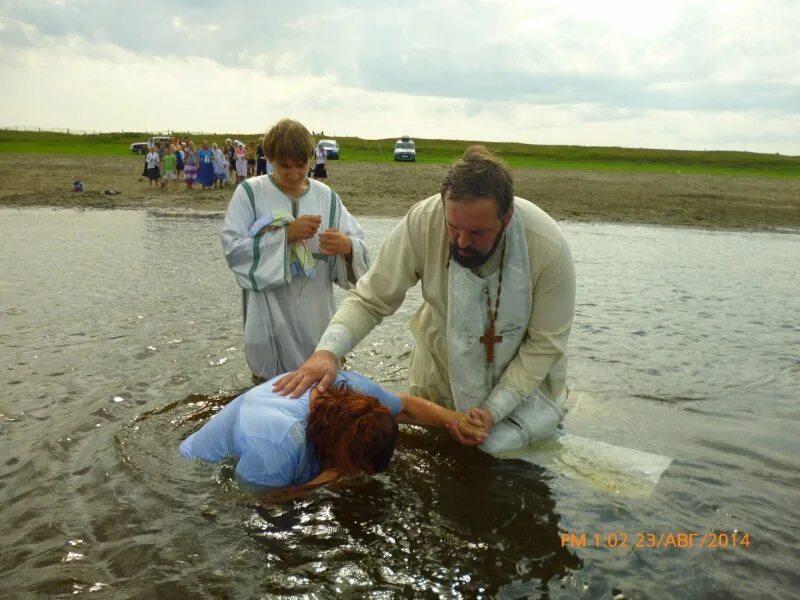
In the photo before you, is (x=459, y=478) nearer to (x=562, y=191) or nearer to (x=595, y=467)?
(x=595, y=467)

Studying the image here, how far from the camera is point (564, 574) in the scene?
337cm

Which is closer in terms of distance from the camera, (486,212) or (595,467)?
(486,212)

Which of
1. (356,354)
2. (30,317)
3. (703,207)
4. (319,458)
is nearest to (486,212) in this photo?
(319,458)

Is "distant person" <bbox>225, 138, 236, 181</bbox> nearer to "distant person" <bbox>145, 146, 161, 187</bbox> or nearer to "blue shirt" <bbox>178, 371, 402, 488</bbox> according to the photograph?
"distant person" <bbox>145, 146, 161, 187</bbox>

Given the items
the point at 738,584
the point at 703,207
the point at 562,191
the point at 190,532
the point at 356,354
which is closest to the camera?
the point at 738,584

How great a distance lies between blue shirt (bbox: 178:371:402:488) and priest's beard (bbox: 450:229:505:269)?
91 cm

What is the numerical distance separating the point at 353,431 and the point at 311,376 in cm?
47

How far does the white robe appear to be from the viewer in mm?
5223

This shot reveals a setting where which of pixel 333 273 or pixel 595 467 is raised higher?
A: pixel 333 273

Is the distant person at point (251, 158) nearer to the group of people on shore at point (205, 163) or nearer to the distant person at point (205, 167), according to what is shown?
the group of people on shore at point (205, 163)

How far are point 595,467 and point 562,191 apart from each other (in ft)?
74.4

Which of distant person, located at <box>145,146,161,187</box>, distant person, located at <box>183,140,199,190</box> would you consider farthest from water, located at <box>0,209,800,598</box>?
distant person, located at <box>145,146,161,187</box>

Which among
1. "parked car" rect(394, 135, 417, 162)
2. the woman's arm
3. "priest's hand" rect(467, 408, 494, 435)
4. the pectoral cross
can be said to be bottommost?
the woman's arm

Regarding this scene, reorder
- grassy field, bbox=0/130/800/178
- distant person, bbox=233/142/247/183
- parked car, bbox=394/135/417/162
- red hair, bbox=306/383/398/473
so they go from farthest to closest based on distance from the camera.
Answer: grassy field, bbox=0/130/800/178, parked car, bbox=394/135/417/162, distant person, bbox=233/142/247/183, red hair, bbox=306/383/398/473
